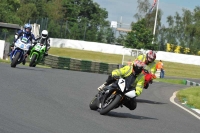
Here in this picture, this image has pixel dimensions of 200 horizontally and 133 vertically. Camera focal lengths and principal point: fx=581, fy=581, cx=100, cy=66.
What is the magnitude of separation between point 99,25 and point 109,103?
184ft

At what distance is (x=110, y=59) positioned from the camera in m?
66.1

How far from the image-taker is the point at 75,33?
6912 centimetres

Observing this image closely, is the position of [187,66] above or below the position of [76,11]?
below

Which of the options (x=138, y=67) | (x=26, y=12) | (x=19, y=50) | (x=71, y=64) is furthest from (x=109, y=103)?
(x=26, y=12)

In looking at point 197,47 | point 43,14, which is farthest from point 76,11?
point 197,47

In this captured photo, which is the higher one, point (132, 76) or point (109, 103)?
point (132, 76)

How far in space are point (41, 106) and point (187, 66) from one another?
59.4 metres

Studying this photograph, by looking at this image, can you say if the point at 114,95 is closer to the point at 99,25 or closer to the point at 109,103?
the point at 109,103

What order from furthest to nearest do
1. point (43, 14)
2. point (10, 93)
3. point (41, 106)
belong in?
1. point (43, 14)
2. point (10, 93)
3. point (41, 106)

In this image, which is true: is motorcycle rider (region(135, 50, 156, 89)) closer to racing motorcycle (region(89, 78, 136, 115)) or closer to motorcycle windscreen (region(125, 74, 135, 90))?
motorcycle windscreen (region(125, 74, 135, 90))

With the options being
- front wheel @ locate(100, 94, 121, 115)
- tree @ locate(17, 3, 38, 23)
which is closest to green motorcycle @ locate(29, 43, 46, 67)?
front wheel @ locate(100, 94, 121, 115)

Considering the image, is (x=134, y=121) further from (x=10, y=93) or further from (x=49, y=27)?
(x=49, y=27)

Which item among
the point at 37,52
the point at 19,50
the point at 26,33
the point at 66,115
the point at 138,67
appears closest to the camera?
the point at 66,115

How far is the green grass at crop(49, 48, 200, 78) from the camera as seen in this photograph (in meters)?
64.6
